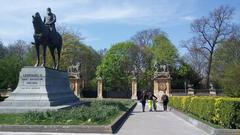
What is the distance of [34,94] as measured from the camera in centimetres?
2519

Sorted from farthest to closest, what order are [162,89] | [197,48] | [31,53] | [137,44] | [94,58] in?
[94,58] < [137,44] < [31,53] < [197,48] < [162,89]

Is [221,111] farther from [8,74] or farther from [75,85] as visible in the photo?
[8,74]

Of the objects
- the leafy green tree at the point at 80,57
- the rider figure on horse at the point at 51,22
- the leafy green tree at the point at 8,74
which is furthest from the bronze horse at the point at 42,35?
the leafy green tree at the point at 8,74

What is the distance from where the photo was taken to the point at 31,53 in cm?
8006

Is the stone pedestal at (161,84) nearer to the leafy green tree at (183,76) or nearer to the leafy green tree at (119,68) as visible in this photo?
the leafy green tree at (183,76)

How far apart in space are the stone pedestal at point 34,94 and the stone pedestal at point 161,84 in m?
38.3

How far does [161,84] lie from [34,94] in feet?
140

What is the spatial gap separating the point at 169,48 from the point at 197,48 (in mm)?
11617

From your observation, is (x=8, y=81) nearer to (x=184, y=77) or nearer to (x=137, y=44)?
(x=137, y=44)

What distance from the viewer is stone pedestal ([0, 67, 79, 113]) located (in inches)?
947

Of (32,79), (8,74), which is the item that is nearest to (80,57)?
(8,74)

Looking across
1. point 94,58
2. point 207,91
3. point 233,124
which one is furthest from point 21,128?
point 94,58

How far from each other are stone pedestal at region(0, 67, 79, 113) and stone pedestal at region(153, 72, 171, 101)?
38289 millimetres

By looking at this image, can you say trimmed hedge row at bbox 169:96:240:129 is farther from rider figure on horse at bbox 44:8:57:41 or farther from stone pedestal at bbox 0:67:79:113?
rider figure on horse at bbox 44:8:57:41
